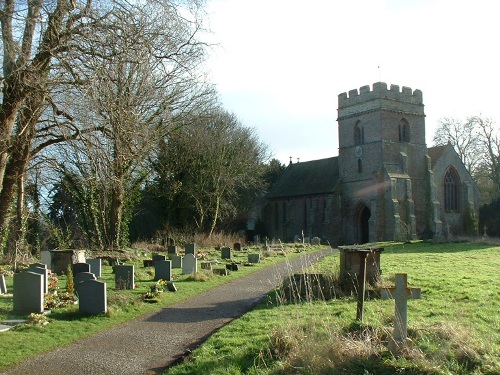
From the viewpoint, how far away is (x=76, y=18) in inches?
410

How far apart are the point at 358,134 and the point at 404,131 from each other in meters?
3.66

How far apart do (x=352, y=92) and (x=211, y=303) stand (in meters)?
36.1

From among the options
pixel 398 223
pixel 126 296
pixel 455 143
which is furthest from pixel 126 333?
pixel 455 143

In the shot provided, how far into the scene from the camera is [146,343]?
7.80 metres

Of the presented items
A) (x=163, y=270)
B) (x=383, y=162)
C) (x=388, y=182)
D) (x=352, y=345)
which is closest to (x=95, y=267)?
(x=163, y=270)

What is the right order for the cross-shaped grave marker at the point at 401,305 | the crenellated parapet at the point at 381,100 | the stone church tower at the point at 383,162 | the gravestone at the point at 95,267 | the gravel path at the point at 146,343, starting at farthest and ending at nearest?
1. the crenellated parapet at the point at 381,100
2. the stone church tower at the point at 383,162
3. the gravestone at the point at 95,267
4. the gravel path at the point at 146,343
5. the cross-shaped grave marker at the point at 401,305

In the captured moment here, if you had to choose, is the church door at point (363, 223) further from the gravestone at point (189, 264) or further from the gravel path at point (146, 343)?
the gravel path at point (146, 343)

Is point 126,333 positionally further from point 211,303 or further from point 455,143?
point 455,143

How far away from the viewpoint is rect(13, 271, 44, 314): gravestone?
9727mm

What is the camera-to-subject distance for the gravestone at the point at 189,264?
1595 centimetres

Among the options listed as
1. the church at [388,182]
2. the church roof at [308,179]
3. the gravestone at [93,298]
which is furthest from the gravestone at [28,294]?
the church roof at [308,179]

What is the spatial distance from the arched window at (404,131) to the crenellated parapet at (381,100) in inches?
38.1

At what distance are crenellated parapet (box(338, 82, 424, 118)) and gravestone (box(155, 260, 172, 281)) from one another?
31.4m

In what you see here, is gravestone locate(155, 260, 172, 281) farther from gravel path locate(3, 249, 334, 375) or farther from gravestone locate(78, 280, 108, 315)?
gravestone locate(78, 280, 108, 315)
